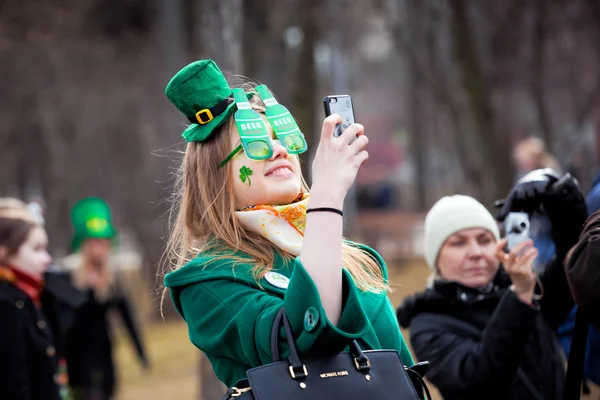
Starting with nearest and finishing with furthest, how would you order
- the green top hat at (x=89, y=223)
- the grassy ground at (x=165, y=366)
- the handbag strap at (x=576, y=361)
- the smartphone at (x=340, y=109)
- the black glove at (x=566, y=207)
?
the smartphone at (x=340, y=109), the handbag strap at (x=576, y=361), the black glove at (x=566, y=207), the green top hat at (x=89, y=223), the grassy ground at (x=165, y=366)

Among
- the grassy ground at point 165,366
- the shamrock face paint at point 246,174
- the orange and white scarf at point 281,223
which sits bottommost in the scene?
the grassy ground at point 165,366

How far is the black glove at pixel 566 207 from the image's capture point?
3893 mm

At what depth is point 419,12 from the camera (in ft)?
59.6

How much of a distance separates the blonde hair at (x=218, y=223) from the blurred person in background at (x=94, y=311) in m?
4.82

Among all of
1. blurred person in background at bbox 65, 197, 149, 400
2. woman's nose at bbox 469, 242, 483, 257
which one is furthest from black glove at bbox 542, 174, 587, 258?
blurred person in background at bbox 65, 197, 149, 400

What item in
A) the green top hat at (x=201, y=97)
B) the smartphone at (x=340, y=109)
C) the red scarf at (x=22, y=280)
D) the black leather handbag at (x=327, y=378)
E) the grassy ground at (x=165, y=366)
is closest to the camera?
the black leather handbag at (x=327, y=378)

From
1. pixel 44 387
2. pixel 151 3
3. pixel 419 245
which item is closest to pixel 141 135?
Answer: pixel 151 3

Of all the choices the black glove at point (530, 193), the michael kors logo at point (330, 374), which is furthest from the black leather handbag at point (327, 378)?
the black glove at point (530, 193)

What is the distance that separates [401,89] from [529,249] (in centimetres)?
4683

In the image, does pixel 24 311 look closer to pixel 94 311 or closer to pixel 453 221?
pixel 94 311

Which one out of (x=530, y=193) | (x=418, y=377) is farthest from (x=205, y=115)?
(x=530, y=193)

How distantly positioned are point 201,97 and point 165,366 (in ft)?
32.3

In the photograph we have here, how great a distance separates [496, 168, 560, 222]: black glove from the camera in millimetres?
3908

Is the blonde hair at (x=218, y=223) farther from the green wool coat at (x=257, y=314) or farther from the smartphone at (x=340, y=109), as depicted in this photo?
the smartphone at (x=340, y=109)
